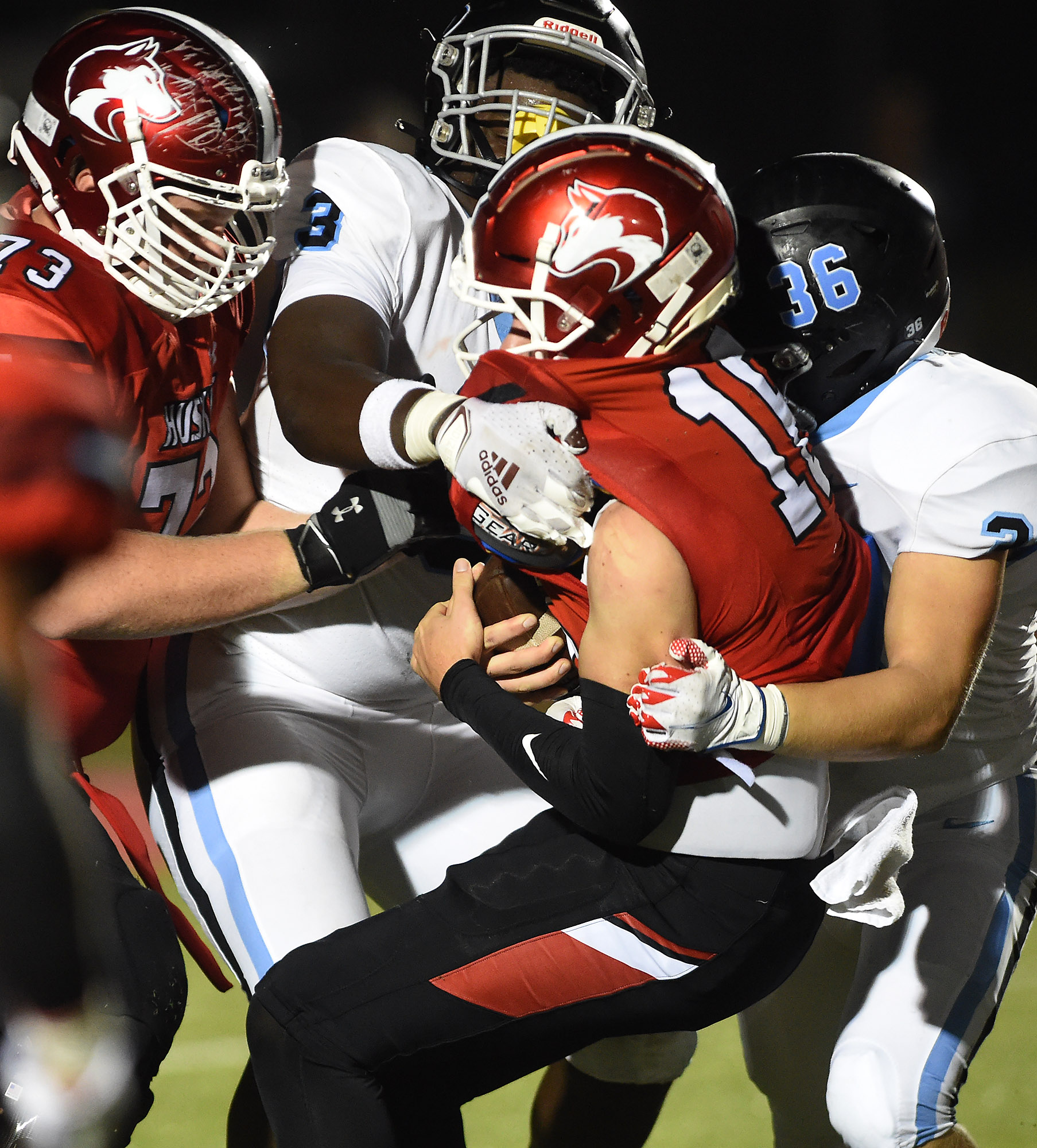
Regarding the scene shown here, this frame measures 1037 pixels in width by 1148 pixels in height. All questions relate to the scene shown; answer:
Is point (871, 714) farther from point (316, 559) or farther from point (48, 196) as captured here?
point (48, 196)

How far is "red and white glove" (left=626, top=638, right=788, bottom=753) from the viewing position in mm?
1203

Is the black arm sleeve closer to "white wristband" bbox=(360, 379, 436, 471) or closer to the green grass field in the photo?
"white wristband" bbox=(360, 379, 436, 471)

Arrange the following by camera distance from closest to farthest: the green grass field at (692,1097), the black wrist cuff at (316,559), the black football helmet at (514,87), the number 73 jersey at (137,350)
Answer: the number 73 jersey at (137,350) < the black wrist cuff at (316,559) < the black football helmet at (514,87) < the green grass field at (692,1097)

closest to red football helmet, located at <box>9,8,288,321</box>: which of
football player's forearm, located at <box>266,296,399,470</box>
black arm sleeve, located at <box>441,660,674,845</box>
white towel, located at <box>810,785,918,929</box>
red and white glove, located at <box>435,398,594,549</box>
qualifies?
football player's forearm, located at <box>266,296,399,470</box>

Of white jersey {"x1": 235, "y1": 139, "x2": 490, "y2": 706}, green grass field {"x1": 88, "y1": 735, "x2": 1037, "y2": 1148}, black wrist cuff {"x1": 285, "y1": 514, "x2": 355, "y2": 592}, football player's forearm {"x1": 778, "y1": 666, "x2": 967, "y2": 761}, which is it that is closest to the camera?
football player's forearm {"x1": 778, "y1": 666, "x2": 967, "y2": 761}

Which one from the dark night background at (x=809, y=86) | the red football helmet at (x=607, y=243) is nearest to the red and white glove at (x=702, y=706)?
the red football helmet at (x=607, y=243)

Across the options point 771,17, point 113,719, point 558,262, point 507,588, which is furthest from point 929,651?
point 771,17

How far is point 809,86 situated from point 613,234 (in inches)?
137

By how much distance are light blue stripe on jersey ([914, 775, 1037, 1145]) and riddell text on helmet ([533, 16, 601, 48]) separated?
146cm

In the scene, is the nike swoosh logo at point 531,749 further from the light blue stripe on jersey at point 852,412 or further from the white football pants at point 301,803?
the light blue stripe on jersey at point 852,412

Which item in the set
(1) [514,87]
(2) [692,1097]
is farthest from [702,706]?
(2) [692,1097]

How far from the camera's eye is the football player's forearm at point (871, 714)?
4.30ft

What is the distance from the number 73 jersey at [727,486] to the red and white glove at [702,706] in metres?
0.07

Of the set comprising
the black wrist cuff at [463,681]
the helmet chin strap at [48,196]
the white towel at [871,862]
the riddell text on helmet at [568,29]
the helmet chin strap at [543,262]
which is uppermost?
the riddell text on helmet at [568,29]
